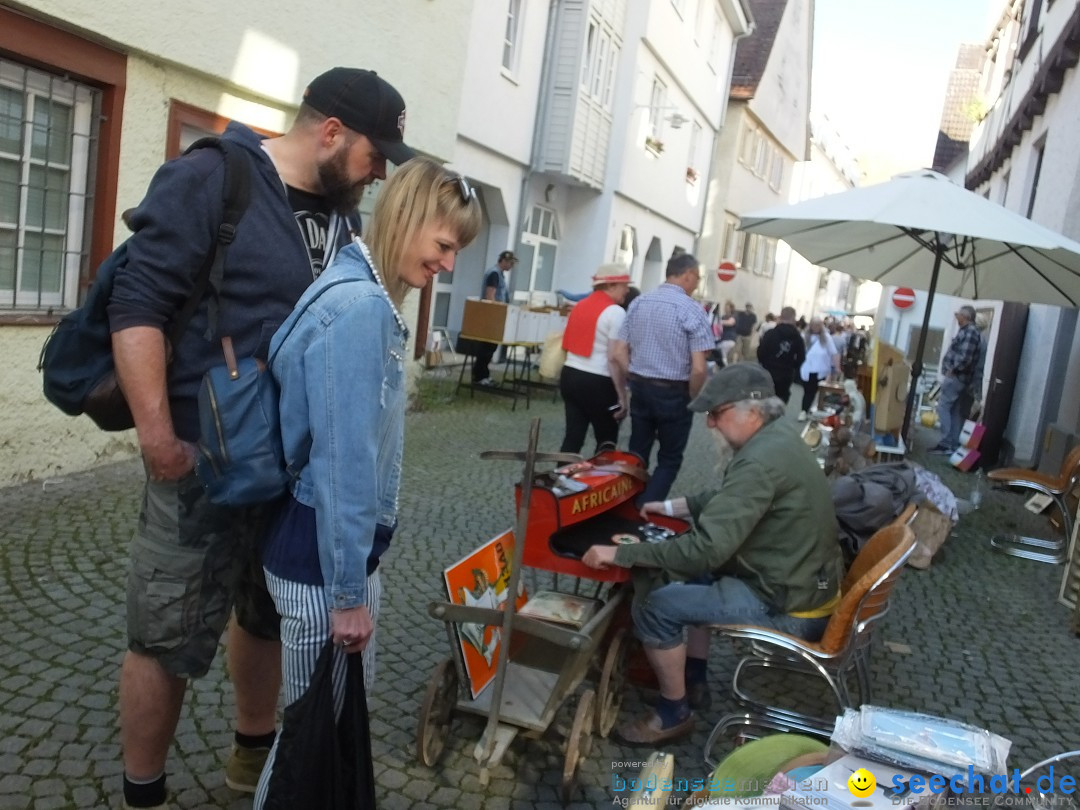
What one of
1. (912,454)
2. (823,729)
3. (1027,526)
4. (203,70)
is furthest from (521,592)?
(912,454)

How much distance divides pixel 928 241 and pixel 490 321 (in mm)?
5392

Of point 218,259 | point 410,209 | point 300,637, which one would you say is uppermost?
point 410,209

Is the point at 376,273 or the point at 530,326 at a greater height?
the point at 376,273

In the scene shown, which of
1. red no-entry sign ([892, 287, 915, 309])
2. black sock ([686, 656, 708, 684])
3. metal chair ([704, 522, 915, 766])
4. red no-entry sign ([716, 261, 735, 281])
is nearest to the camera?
metal chair ([704, 522, 915, 766])

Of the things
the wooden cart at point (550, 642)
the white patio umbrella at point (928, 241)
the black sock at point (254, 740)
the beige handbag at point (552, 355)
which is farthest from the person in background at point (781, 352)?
the black sock at point (254, 740)

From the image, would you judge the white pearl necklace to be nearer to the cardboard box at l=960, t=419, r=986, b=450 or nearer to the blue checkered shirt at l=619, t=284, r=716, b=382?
the blue checkered shirt at l=619, t=284, r=716, b=382

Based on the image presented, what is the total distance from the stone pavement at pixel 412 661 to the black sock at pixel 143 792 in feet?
1.33

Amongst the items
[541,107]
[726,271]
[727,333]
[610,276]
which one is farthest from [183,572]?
[726,271]

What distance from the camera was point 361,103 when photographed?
2.23 meters

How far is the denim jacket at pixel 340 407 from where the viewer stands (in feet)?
6.54

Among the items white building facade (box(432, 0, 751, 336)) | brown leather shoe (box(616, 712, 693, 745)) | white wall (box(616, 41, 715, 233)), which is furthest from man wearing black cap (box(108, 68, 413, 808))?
white wall (box(616, 41, 715, 233))

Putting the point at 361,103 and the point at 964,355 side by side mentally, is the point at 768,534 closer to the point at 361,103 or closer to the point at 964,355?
the point at 361,103

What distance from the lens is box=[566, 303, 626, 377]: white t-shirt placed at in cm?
652

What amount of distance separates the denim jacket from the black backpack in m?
0.22
